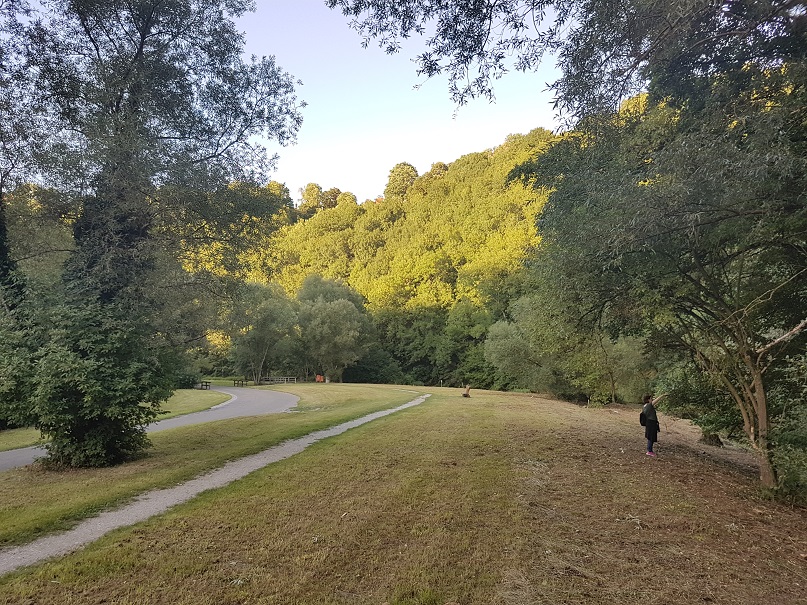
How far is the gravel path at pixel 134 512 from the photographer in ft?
16.1

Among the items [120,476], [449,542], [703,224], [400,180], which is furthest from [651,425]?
[400,180]

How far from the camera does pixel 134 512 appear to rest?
20.8 feet

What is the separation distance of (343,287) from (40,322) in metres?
50.1

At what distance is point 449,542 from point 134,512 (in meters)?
4.32

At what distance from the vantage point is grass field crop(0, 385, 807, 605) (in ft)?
13.7

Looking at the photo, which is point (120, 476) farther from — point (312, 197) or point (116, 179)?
point (312, 197)

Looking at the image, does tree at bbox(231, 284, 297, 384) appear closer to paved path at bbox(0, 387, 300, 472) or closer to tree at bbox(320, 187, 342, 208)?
paved path at bbox(0, 387, 300, 472)

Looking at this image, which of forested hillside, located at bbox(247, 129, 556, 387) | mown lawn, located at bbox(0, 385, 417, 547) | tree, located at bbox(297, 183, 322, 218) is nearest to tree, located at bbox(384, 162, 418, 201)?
forested hillside, located at bbox(247, 129, 556, 387)

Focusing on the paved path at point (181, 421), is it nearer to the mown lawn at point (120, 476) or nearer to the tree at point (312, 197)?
the mown lawn at point (120, 476)

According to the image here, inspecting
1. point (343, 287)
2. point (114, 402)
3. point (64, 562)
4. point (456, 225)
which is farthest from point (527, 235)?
point (64, 562)

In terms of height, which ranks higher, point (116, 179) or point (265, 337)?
point (116, 179)

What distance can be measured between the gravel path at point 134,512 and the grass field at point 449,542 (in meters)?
0.31

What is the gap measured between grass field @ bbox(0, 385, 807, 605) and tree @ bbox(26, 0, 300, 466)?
145 inches

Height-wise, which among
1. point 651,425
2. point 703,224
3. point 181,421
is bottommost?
point 181,421
